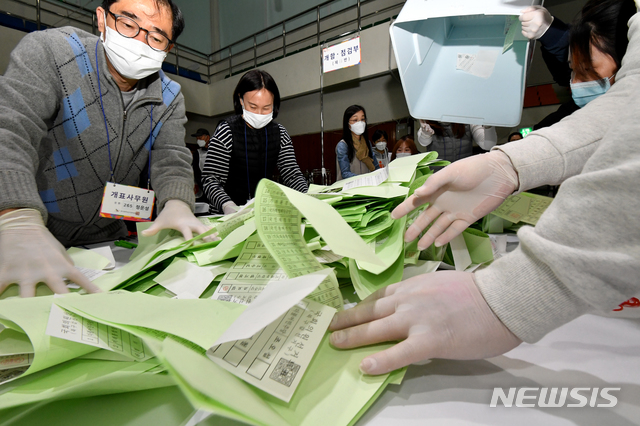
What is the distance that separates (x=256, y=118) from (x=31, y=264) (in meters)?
1.34

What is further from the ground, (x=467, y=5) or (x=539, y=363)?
(x=467, y=5)

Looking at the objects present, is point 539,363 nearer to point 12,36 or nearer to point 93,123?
point 93,123

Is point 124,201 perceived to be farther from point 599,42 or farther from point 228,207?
point 599,42

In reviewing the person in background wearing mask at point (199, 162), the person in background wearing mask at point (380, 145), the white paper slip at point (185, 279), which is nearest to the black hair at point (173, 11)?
the white paper slip at point (185, 279)

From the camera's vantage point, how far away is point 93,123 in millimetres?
919

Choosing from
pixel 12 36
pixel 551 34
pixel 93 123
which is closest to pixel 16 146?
pixel 93 123

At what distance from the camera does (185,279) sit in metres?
0.46

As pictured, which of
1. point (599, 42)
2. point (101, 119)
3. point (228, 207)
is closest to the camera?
point (599, 42)

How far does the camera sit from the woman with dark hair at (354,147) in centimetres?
279

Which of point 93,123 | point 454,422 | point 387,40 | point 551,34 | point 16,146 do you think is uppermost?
point 387,40

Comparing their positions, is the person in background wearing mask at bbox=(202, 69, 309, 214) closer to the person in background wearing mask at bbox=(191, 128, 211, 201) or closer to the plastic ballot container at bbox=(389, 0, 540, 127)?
the plastic ballot container at bbox=(389, 0, 540, 127)

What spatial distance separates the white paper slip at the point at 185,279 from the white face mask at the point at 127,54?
793 millimetres

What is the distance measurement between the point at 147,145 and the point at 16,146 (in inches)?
15.5

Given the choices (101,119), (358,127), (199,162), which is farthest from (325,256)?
(199,162)
